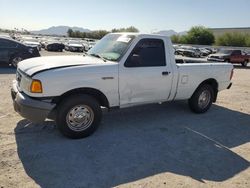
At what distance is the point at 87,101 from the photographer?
4945mm

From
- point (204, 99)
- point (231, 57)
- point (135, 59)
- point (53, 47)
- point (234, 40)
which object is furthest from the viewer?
point (234, 40)

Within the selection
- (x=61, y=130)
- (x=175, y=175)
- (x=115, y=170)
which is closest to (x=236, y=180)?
(x=175, y=175)

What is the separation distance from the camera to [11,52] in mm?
13820

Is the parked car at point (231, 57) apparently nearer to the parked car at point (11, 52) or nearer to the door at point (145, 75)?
the parked car at point (11, 52)

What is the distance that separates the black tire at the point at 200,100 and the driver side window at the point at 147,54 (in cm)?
152

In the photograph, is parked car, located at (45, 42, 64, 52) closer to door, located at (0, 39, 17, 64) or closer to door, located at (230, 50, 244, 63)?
door, located at (230, 50, 244, 63)

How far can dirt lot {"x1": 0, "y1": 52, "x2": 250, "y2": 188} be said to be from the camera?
3830 mm

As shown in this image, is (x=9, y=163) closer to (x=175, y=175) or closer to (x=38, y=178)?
(x=38, y=178)

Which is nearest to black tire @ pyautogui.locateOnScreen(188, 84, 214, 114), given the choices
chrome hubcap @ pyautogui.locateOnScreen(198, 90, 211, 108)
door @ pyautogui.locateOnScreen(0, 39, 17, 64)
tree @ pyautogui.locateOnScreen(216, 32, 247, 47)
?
chrome hubcap @ pyautogui.locateOnScreen(198, 90, 211, 108)

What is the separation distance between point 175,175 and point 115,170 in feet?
2.80

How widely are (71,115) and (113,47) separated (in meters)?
1.71

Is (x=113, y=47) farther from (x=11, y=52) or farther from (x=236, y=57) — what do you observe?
(x=236, y=57)

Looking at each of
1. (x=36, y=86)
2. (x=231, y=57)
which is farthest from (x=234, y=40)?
(x=36, y=86)

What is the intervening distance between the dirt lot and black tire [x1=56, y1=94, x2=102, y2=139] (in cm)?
15
